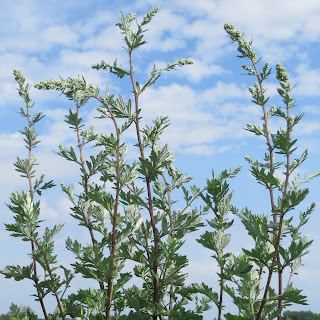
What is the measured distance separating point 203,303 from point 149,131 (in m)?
2.06

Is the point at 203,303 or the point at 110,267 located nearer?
the point at 110,267

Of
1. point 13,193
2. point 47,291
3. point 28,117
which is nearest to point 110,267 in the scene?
point 47,291

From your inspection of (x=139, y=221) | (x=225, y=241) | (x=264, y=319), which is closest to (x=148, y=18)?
(x=139, y=221)

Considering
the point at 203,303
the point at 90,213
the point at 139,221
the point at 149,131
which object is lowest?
the point at 203,303

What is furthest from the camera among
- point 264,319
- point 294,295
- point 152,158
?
point 152,158

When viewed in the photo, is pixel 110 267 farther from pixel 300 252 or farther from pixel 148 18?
pixel 148 18

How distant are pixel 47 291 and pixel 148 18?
3.04 meters

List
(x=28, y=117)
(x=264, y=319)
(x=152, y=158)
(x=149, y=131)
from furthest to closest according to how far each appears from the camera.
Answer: (x=28, y=117) → (x=149, y=131) → (x=152, y=158) → (x=264, y=319)

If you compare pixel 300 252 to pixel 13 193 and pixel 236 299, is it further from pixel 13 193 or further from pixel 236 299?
pixel 13 193

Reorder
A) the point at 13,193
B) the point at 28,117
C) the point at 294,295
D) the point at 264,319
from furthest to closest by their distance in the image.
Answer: the point at 28,117
the point at 13,193
the point at 264,319
the point at 294,295

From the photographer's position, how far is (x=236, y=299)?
369cm

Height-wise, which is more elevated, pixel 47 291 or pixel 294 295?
pixel 47 291

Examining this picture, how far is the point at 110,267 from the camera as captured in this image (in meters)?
4.21

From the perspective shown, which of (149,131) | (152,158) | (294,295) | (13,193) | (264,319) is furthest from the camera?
(149,131)
